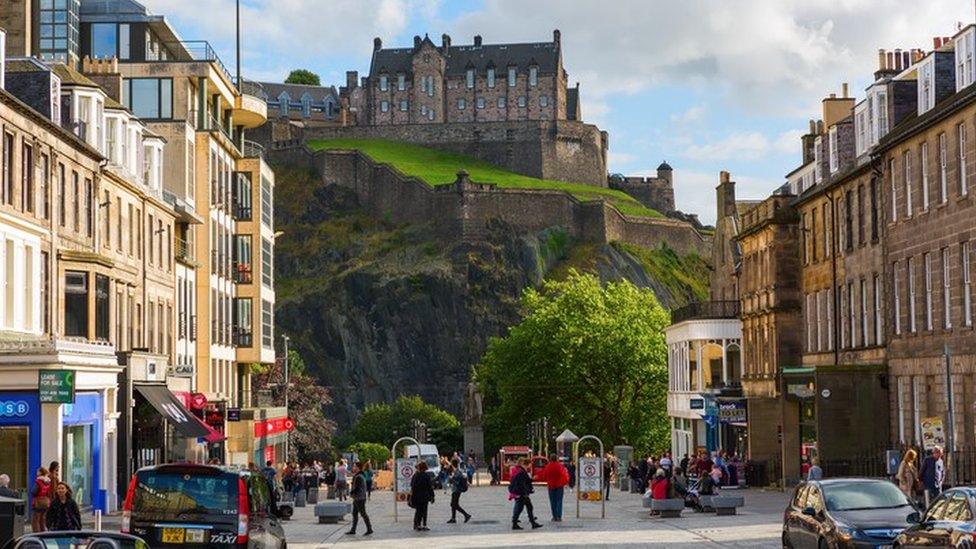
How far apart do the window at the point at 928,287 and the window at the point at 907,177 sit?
1611 mm

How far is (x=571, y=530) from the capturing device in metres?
36.2

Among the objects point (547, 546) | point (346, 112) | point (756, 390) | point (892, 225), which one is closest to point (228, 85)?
point (756, 390)

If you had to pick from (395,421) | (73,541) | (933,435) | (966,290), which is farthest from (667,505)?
(395,421)

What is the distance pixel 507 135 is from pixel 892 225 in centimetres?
13120

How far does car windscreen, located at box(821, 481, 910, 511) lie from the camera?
2420 cm

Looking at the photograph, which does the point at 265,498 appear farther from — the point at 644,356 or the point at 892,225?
the point at 644,356

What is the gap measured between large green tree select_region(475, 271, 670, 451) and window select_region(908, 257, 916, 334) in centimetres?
4914

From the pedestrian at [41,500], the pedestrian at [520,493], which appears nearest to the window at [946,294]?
the pedestrian at [520,493]

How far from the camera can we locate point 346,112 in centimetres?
19062

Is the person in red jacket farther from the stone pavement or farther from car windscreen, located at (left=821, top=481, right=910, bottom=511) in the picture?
car windscreen, located at (left=821, top=481, right=910, bottom=511)

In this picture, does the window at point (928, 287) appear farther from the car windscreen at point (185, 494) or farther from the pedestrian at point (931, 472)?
the car windscreen at point (185, 494)

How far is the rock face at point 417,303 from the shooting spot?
152875 millimetres

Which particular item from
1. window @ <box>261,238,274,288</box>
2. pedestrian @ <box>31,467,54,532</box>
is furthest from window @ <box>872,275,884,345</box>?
A: window @ <box>261,238,274,288</box>

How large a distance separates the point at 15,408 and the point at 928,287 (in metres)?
22.5
